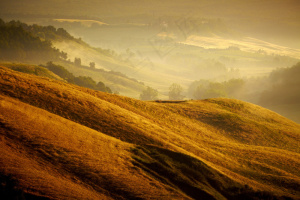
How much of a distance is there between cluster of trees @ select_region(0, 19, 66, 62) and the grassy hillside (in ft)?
308

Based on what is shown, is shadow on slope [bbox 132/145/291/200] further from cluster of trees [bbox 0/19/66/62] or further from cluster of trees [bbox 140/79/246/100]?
cluster of trees [bbox 140/79/246/100]

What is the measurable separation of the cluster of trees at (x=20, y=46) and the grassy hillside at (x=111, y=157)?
9401cm

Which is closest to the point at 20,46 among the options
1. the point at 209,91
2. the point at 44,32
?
the point at 44,32

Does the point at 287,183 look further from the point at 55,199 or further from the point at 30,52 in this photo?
the point at 30,52

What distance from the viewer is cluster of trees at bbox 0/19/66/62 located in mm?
96606

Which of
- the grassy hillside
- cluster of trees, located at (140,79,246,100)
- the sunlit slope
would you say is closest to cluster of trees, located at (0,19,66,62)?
cluster of trees, located at (140,79,246,100)

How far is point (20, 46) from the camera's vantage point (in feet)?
340

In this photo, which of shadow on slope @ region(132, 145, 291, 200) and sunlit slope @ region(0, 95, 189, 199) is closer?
sunlit slope @ region(0, 95, 189, 199)

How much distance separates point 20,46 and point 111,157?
111649 mm

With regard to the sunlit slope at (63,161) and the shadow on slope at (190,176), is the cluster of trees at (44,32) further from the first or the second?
the shadow on slope at (190,176)

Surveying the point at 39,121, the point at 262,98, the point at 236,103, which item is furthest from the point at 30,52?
the point at 262,98

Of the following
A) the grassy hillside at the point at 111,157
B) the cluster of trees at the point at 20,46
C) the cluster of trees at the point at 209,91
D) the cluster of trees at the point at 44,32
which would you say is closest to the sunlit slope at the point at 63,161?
the grassy hillside at the point at 111,157

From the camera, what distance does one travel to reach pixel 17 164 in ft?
28.7

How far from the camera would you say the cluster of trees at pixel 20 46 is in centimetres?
9661
